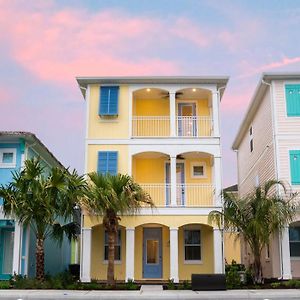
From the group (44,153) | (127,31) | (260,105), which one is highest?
(127,31)

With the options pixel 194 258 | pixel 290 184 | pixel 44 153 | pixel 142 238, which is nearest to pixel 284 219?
pixel 290 184

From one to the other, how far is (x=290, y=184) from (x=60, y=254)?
14.1m

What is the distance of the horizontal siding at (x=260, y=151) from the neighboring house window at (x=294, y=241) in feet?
8.28

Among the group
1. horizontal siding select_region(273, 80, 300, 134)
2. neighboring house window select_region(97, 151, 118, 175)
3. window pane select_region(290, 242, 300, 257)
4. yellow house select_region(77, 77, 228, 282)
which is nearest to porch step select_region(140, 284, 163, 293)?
yellow house select_region(77, 77, 228, 282)

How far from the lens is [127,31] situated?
21.6m

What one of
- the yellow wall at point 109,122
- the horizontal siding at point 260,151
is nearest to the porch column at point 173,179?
the yellow wall at point 109,122

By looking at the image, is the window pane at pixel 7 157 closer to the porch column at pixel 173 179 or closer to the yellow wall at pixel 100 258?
the yellow wall at pixel 100 258

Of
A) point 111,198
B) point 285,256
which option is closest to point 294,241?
point 285,256

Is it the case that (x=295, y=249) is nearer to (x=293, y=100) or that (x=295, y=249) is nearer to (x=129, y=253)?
(x=293, y=100)

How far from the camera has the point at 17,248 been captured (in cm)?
2133

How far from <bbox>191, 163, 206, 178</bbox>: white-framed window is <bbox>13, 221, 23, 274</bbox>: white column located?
334 inches

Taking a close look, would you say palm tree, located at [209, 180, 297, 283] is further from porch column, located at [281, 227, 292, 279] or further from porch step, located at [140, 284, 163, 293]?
porch step, located at [140, 284, 163, 293]

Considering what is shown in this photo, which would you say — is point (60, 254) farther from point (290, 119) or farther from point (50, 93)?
point (290, 119)

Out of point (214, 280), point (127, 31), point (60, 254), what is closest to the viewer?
point (214, 280)
